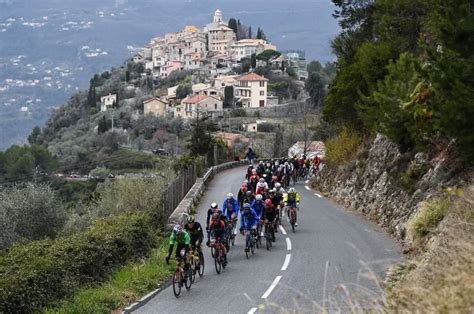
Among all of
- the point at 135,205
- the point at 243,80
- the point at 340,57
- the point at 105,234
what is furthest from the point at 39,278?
the point at 243,80

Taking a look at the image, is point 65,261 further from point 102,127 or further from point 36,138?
point 36,138

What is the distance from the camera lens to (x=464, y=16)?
677 inches

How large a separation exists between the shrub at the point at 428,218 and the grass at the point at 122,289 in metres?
6.20

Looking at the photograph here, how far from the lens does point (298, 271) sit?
682 inches

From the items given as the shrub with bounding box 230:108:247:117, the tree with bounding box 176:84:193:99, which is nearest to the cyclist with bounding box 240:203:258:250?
the shrub with bounding box 230:108:247:117

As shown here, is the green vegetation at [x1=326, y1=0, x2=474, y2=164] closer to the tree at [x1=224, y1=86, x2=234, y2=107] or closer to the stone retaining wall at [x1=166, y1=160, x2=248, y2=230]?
the stone retaining wall at [x1=166, y1=160, x2=248, y2=230]

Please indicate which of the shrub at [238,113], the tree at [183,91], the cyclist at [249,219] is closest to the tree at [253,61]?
the tree at [183,91]

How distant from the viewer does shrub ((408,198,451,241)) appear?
17.5m

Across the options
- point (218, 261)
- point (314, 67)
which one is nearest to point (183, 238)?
point (218, 261)

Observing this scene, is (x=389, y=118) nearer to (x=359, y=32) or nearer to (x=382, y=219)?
(x=382, y=219)

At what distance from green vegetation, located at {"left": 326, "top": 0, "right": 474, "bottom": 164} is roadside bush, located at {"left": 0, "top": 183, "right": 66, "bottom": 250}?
13.6m

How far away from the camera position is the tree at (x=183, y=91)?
153 meters

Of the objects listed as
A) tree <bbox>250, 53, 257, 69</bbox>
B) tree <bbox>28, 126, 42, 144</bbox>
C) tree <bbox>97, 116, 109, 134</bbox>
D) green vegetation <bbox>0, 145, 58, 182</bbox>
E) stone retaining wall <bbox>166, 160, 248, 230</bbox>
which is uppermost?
tree <bbox>250, 53, 257, 69</bbox>

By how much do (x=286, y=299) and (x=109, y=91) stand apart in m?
161
